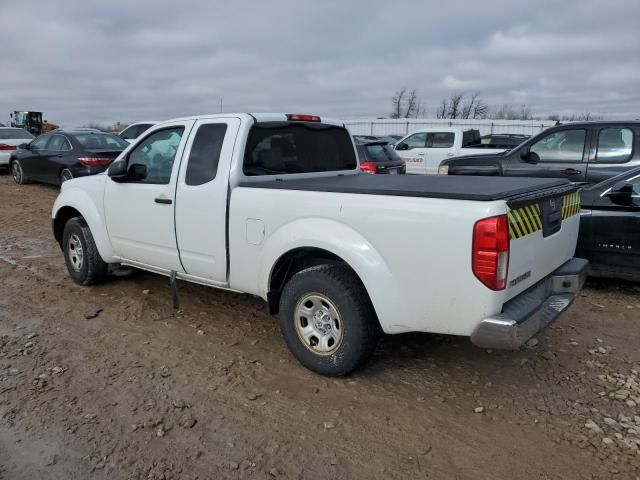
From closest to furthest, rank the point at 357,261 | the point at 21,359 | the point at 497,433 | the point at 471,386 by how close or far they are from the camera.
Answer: the point at 497,433
the point at 357,261
the point at 471,386
the point at 21,359

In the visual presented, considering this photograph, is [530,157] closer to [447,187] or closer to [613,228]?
[613,228]

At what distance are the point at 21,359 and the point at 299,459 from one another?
2437 millimetres

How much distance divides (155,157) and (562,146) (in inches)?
234

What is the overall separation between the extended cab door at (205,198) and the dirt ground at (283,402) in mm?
668

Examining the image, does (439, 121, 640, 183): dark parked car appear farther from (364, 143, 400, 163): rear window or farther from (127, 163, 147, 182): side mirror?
(127, 163, 147, 182): side mirror

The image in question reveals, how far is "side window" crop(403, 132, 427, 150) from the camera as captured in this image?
1534 cm

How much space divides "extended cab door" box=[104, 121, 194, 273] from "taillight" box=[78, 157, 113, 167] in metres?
6.64

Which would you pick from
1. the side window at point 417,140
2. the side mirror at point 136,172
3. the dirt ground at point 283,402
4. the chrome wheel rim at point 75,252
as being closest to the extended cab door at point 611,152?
the dirt ground at point 283,402

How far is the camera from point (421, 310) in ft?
9.90

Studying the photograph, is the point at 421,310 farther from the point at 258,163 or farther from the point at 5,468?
the point at 5,468

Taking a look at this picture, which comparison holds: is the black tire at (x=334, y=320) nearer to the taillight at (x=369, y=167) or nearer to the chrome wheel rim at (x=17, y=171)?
the taillight at (x=369, y=167)

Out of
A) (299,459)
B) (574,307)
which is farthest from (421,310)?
(574,307)

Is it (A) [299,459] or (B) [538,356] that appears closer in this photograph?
(A) [299,459]

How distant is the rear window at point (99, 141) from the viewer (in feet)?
38.2
